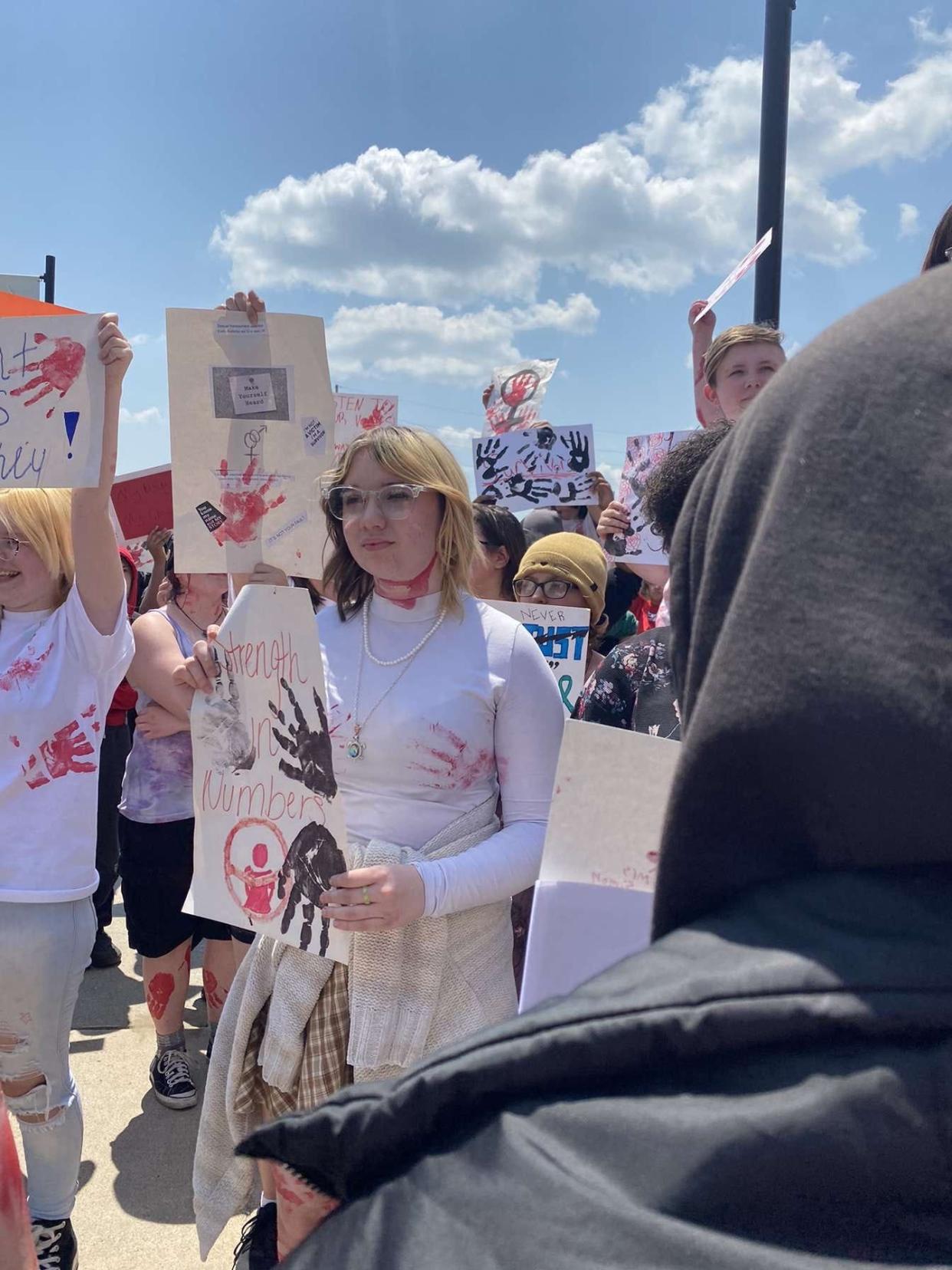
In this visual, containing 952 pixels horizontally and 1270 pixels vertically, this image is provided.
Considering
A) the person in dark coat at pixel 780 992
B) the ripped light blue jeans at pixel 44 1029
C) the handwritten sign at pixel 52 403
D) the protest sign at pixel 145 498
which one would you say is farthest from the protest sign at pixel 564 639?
the person in dark coat at pixel 780 992

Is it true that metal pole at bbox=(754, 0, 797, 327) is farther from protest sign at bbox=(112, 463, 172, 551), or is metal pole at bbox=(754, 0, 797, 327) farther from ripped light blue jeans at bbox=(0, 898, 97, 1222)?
ripped light blue jeans at bbox=(0, 898, 97, 1222)

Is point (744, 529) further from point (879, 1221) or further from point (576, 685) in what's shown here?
point (576, 685)

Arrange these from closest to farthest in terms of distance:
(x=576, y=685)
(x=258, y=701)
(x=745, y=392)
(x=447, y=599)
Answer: (x=258, y=701) < (x=447, y=599) < (x=745, y=392) < (x=576, y=685)

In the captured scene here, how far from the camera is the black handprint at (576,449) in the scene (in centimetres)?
555

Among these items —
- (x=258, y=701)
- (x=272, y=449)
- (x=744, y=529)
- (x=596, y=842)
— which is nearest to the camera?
(x=744, y=529)

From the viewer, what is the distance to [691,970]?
566 millimetres

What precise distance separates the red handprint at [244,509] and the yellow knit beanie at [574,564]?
1.20 meters

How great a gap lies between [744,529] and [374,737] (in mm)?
1459

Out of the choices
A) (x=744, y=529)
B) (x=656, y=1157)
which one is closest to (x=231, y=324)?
(x=744, y=529)

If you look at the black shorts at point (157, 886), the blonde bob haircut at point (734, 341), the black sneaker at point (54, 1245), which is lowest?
the black sneaker at point (54, 1245)

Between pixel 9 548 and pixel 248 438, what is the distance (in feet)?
2.32

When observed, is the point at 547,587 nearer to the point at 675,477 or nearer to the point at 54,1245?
the point at 675,477

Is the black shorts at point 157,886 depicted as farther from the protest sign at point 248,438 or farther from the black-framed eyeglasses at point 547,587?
the protest sign at point 248,438

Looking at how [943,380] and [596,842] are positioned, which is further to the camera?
[596,842]
